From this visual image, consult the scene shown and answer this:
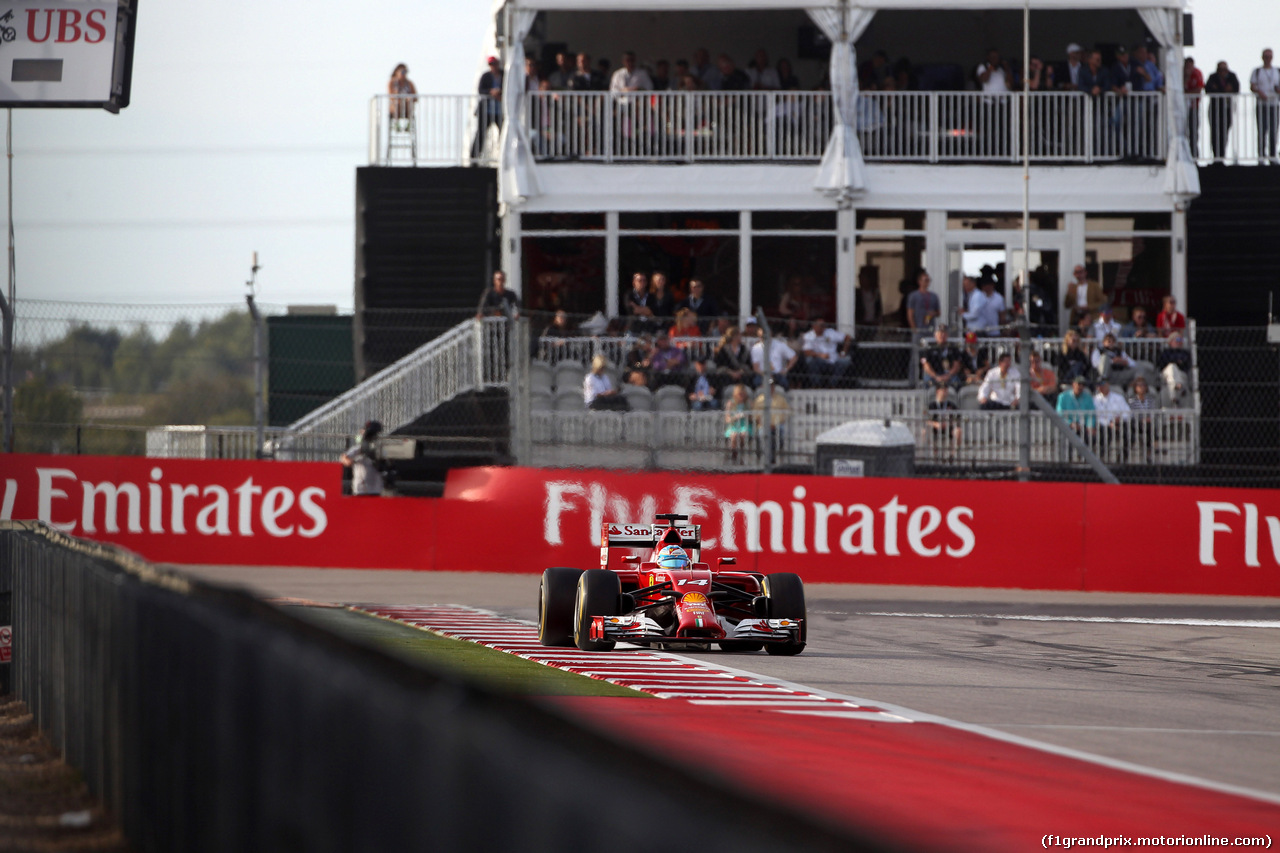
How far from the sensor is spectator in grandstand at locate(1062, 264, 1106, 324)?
75.8 feet

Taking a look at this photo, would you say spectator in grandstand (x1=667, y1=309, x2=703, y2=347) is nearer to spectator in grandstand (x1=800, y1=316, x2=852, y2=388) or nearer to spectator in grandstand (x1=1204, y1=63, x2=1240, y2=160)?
spectator in grandstand (x1=800, y1=316, x2=852, y2=388)

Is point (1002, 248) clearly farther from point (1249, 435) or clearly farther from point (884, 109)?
point (1249, 435)

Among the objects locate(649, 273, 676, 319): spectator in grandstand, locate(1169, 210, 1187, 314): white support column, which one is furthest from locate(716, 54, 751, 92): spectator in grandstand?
locate(1169, 210, 1187, 314): white support column

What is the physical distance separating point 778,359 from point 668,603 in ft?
33.0

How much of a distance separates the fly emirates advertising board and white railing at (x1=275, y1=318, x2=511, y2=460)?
184cm

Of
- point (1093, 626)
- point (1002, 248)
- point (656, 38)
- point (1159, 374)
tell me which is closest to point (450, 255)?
point (656, 38)

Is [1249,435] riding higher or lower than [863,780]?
higher

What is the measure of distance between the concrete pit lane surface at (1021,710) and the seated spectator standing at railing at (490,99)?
11.2m

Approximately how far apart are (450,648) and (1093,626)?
5.85 metres

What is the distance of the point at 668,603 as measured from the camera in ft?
34.1

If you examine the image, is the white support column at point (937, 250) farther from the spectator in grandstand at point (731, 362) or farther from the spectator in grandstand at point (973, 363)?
the spectator in grandstand at point (731, 362)

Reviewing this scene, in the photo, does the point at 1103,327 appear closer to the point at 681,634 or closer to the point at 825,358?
the point at 825,358

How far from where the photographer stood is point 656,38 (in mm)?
26484

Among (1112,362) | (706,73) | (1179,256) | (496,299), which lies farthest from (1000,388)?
(706,73)
